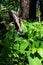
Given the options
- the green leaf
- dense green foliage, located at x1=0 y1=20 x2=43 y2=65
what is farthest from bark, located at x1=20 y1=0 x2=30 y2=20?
the green leaf

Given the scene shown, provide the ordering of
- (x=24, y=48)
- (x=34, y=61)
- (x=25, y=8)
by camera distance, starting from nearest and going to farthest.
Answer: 1. (x=34, y=61)
2. (x=24, y=48)
3. (x=25, y=8)

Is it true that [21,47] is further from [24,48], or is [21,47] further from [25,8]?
[25,8]

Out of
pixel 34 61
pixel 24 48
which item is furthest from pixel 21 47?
pixel 34 61

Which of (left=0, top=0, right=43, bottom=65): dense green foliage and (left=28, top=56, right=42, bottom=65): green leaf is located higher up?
(left=0, top=0, right=43, bottom=65): dense green foliage

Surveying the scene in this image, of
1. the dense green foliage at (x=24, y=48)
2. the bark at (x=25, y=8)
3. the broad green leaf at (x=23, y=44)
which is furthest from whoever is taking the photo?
the bark at (x=25, y=8)

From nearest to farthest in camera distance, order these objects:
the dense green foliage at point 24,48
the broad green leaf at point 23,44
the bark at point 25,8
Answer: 1. the dense green foliage at point 24,48
2. the broad green leaf at point 23,44
3. the bark at point 25,8

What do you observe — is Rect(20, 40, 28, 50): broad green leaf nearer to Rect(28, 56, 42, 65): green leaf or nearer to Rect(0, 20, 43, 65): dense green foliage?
Rect(0, 20, 43, 65): dense green foliage

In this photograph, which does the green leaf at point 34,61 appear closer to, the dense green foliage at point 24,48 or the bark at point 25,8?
the dense green foliage at point 24,48

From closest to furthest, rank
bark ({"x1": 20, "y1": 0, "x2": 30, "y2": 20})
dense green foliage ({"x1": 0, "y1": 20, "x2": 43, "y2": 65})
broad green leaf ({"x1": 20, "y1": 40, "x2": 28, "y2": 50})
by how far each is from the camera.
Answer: dense green foliage ({"x1": 0, "y1": 20, "x2": 43, "y2": 65})
broad green leaf ({"x1": 20, "y1": 40, "x2": 28, "y2": 50})
bark ({"x1": 20, "y1": 0, "x2": 30, "y2": 20})

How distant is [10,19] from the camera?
3.72 metres

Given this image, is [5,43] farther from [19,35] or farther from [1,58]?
[19,35]

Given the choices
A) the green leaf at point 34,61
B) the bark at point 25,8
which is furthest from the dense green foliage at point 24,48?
the bark at point 25,8

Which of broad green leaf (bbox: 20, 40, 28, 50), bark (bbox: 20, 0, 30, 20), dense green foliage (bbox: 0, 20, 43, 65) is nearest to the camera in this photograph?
dense green foliage (bbox: 0, 20, 43, 65)

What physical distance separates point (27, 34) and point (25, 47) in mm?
383
